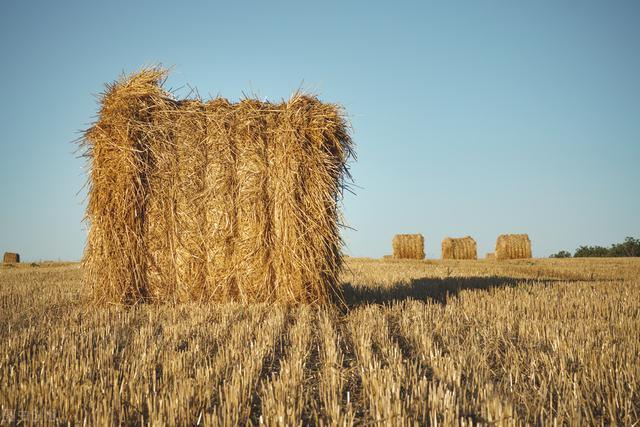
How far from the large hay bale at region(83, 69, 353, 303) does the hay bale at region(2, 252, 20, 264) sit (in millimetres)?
17936

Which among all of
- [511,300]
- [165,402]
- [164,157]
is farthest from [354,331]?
[164,157]

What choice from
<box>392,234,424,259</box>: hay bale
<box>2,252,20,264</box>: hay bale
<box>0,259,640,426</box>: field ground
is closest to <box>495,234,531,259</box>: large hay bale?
<box>392,234,424,259</box>: hay bale

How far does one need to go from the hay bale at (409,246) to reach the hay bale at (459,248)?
1714 millimetres

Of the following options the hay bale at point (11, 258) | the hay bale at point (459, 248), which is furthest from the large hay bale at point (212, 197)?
the hay bale at point (459, 248)

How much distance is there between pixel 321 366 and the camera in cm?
313

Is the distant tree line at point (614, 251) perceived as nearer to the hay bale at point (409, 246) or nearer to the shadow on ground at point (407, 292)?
the hay bale at point (409, 246)

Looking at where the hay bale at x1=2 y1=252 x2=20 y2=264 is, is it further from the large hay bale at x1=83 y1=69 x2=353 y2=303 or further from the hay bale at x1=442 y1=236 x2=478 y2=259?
the hay bale at x1=442 y1=236 x2=478 y2=259

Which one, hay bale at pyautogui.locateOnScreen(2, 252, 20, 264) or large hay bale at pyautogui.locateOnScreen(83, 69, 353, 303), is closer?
large hay bale at pyautogui.locateOnScreen(83, 69, 353, 303)

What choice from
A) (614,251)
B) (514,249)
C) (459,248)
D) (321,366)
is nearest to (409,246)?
(459,248)

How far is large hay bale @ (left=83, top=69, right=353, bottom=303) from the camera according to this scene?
5559 mm

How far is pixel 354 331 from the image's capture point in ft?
13.3

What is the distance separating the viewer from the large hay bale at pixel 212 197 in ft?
18.2

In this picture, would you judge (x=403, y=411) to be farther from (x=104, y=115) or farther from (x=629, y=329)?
(x=104, y=115)

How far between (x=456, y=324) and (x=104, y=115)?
5331 millimetres
